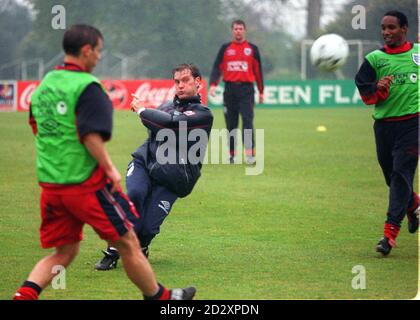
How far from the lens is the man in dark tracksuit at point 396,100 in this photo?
8180 millimetres

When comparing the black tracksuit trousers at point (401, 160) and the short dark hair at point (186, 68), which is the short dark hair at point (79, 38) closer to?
the short dark hair at point (186, 68)

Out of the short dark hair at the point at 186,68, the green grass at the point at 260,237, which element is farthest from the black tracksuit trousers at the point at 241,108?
the short dark hair at the point at 186,68

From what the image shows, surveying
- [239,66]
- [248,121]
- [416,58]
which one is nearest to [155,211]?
[416,58]

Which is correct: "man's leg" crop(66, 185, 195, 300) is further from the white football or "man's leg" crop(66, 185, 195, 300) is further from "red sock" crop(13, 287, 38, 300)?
the white football

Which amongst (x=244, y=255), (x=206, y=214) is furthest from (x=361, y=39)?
(x=244, y=255)

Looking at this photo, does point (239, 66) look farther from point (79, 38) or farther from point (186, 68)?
point (79, 38)

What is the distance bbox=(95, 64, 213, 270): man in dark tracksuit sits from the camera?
7531mm

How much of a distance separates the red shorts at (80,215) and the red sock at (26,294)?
330 mm

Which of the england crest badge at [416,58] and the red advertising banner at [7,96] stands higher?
the england crest badge at [416,58]

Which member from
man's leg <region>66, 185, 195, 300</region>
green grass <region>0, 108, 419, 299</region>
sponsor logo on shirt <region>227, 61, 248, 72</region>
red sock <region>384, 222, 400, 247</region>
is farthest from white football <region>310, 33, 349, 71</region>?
man's leg <region>66, 185, 195, 300</region>

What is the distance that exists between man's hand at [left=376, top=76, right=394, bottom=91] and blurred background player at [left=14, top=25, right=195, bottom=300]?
10.9 feet

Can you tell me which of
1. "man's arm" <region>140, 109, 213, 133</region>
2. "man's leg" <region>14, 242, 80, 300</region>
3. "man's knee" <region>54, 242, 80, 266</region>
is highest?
"man's arm" <region>140, 109, 213, 133</region>

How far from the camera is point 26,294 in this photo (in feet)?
19.1
